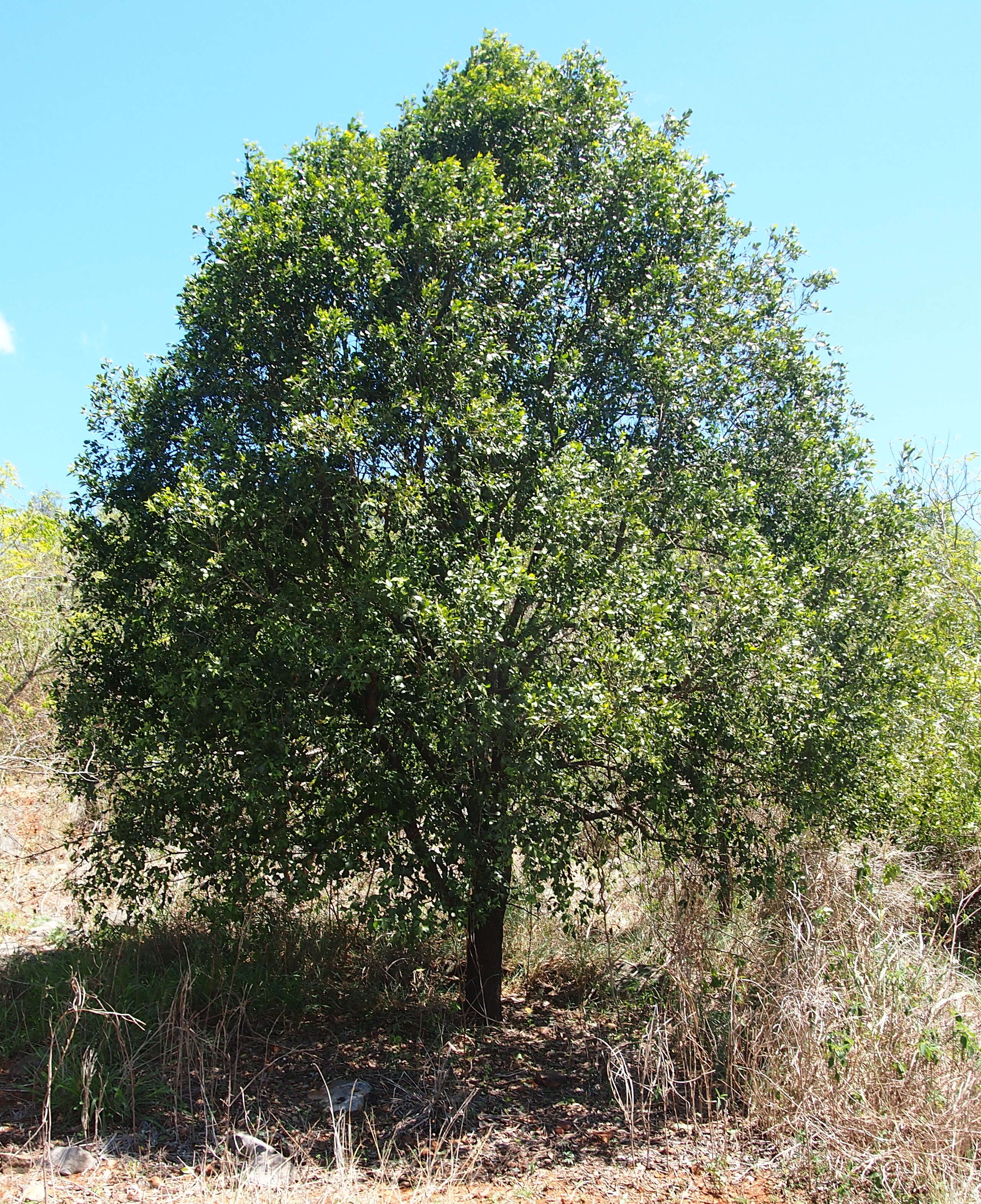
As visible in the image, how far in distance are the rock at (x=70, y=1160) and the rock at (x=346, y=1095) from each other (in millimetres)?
1707

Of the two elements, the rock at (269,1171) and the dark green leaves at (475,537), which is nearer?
the rock at (269,1171)

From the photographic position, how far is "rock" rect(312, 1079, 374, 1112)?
7.11 metres

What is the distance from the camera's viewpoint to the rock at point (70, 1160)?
6.11 metres

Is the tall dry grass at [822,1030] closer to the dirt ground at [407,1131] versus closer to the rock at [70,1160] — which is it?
the dirt ground at [407,1131]

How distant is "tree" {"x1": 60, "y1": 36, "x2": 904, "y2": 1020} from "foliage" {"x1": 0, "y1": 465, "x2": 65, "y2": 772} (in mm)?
6513

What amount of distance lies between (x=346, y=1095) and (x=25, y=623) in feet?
33.5

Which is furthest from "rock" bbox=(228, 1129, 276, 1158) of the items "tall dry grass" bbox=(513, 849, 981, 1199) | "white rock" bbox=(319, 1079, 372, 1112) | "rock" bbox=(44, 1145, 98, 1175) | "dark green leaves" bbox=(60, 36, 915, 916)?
"tall dry grass" bbox=(513, 849, 981, 1199)

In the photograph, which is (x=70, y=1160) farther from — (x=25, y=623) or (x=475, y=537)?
(x=25, y=623)

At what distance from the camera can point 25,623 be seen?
14445 mm

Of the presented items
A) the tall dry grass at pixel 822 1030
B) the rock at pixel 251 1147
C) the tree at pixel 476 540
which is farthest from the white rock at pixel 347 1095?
the tall dry grass at pixel 822 1030

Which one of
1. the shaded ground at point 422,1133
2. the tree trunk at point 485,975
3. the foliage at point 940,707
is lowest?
the shaded ground at point 422,1133

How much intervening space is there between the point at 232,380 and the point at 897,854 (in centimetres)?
758

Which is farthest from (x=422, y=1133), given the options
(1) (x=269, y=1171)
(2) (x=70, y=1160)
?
(2) (x=70, y=1160)

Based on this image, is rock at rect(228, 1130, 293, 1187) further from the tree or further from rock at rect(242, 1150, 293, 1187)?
the tree
